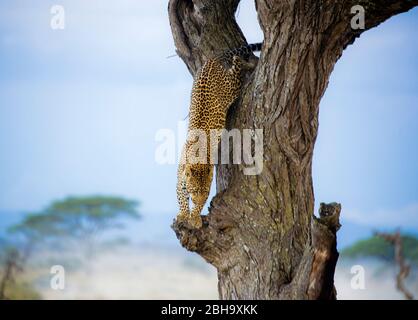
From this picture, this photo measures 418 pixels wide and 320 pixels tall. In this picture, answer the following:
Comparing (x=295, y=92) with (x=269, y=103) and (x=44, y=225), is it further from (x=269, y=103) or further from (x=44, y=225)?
(x=44, y=225)

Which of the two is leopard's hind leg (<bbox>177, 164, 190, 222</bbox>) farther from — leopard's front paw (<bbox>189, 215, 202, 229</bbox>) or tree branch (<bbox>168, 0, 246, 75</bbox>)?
tree branch (<bbox>168, 0, 246, 75</bbox>)

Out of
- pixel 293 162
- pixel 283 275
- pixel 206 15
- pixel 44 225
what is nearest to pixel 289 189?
pixel 293 162

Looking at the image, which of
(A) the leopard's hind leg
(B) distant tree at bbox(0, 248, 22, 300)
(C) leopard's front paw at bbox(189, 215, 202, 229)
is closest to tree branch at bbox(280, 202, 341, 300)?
(C) leopard's front paw at bbox(189, 215, 202, 229)

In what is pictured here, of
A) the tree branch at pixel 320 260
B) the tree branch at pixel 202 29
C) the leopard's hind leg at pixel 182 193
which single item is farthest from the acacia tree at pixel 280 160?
the tree branch at pixel 202 29

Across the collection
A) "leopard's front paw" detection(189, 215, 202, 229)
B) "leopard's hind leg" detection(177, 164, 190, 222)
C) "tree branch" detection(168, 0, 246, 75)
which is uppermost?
"tree branch" detection(168, 0, 246, 75)

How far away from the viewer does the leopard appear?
4336mm

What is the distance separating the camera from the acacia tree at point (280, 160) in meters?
4.07

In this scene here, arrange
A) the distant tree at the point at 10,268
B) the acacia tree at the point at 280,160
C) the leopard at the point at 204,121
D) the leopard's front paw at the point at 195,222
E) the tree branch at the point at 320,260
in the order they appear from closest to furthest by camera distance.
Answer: the tree branch at the point at 320,260 < the acacia tree at the point at 280,160 < the leopard's front paw at the point at 195,222 < the leopard at the point at 204,121 < the distant tree at the point at 10,268

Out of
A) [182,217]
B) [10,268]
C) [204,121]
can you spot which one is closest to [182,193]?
[182,217]

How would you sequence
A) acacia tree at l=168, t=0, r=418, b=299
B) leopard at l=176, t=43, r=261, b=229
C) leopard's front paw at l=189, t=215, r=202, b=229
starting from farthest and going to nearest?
leopard at l=176, t=43, r=261, b=229 < leopard's front paw at l=189, t=215, r=202, b=229 < acacia tree at l=168, t=0, r=418, b=299

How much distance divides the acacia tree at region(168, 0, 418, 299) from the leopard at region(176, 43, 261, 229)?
0.29 feet

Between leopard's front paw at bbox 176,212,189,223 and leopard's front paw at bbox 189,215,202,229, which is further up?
leopard's front paw at bbox 176,212,189,223

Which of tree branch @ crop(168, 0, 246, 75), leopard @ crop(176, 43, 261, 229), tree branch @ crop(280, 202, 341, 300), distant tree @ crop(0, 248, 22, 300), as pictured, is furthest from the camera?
distant tree @ crop(0, 248, 22, 300)

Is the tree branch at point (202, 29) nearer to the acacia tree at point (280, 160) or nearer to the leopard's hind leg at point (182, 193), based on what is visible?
the acacia tree at point (280, 160)
